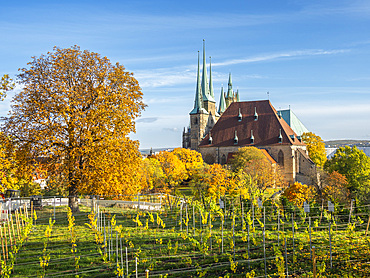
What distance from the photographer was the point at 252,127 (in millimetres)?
59875

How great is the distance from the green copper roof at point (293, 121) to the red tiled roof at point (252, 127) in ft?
36.8

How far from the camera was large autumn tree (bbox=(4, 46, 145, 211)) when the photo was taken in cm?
1716

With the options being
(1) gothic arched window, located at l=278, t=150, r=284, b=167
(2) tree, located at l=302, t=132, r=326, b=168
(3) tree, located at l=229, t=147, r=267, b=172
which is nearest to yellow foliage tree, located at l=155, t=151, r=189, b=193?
(3) tree, located at l=229, t=147, r=267, b=172

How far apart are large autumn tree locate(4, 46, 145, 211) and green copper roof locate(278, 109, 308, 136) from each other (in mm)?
57693

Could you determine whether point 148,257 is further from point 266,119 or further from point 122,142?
point 266,119

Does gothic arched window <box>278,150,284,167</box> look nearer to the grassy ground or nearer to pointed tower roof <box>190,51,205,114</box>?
pointed tower roof <box>190,51,205,114</box>

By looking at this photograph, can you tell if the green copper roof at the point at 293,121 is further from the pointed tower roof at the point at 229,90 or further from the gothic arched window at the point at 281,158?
the pointed tower roof at the point at 229,90

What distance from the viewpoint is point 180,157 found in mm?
51125

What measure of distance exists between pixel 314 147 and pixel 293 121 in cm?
1173

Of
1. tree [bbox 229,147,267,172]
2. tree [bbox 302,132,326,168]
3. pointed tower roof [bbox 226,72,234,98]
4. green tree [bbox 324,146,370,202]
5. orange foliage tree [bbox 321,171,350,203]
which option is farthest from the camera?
pointed tower roof [bbox 226,72,234,98]

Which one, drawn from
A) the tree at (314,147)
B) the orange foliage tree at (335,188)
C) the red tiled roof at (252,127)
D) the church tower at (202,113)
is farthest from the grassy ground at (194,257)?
the church tower at (202,113)

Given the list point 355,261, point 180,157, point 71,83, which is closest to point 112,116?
point 71,83

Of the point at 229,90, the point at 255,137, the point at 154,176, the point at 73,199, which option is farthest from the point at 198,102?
the point at 73,199

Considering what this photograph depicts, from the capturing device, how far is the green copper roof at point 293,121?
234ft
